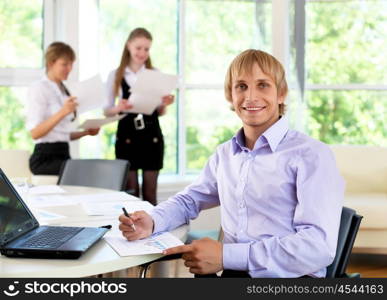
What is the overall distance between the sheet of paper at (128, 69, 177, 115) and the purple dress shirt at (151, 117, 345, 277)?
205 centimetres

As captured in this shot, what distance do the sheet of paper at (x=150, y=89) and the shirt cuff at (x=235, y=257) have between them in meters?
2.48

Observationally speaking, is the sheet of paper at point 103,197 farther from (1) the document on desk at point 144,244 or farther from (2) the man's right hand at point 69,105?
(2) the man's right hand at point 69,105

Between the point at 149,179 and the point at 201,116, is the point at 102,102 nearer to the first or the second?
the point at 149,179

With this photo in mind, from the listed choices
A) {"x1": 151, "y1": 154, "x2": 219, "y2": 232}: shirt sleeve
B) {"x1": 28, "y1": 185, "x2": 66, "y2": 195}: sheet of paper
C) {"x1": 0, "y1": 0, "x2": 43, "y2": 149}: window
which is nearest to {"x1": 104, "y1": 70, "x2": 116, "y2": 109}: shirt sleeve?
{"x1": 0, "y1": 0, "x2": 43, "y2": 149}: window

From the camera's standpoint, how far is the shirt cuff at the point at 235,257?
6.00 feet

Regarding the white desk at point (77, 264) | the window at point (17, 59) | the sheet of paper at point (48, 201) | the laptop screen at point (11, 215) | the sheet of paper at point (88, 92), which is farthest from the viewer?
the window at point (17, 59)

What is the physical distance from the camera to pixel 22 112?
17.7ft

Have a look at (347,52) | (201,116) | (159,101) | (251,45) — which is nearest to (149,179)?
(159,101)

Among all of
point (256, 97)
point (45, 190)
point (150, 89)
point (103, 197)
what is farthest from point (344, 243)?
point (150, 89)

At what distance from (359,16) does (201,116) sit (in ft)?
5.50

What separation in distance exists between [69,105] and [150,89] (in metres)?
0.56

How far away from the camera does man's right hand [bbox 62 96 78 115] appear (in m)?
Result: 4.27

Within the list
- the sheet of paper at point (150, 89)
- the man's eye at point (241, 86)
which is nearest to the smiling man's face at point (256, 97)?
the man's eye at point (241, 86)

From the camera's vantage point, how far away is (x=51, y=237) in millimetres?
1903
